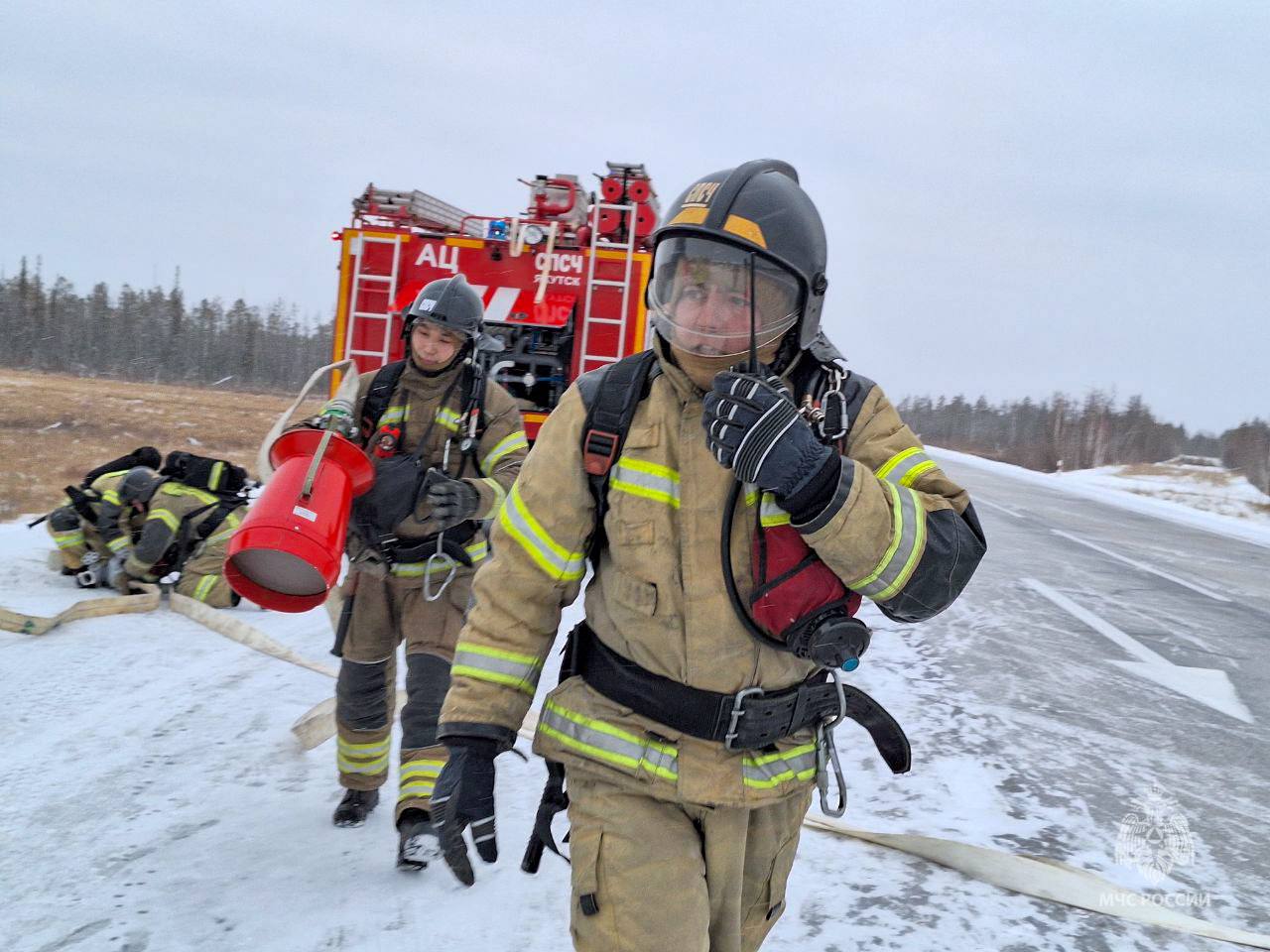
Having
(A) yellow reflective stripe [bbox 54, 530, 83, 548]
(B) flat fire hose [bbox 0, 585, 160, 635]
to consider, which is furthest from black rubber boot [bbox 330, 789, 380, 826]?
(A) yellow reflective stripe [bbox 54, 530, 83, 548]

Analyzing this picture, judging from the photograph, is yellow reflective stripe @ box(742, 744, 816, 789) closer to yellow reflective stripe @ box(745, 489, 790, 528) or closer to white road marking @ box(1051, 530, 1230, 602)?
yellow reflective stripe @ box(745, 489, 790, 528)

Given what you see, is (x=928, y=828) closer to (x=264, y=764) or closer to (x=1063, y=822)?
(x=1063, y=822)

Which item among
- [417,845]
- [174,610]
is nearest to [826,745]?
[417,845]

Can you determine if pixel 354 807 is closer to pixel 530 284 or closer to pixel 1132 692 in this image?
pixel 1132 692

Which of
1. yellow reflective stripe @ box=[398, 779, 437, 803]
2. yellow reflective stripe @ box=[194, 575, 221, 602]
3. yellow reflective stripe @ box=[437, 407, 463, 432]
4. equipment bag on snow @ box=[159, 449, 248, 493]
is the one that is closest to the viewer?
yellow reflective stripe @ box=[398, 779, 437, 803]

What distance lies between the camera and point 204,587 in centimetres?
675

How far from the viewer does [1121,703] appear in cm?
539

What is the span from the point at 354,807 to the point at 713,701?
238 centimetres

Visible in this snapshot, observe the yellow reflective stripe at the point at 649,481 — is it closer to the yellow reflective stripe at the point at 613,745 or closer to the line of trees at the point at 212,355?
the yellow reflective stripe at the point at 613,745

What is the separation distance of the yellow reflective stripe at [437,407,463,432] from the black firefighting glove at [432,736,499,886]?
6.41ft

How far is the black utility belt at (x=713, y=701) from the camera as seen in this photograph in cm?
190

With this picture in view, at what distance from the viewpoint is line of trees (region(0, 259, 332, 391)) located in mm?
77312

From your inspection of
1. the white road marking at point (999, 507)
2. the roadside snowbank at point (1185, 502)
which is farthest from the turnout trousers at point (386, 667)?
the roadside snowbank at point (1185, 502)

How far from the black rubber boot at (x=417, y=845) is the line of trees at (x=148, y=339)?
73.4 metres
